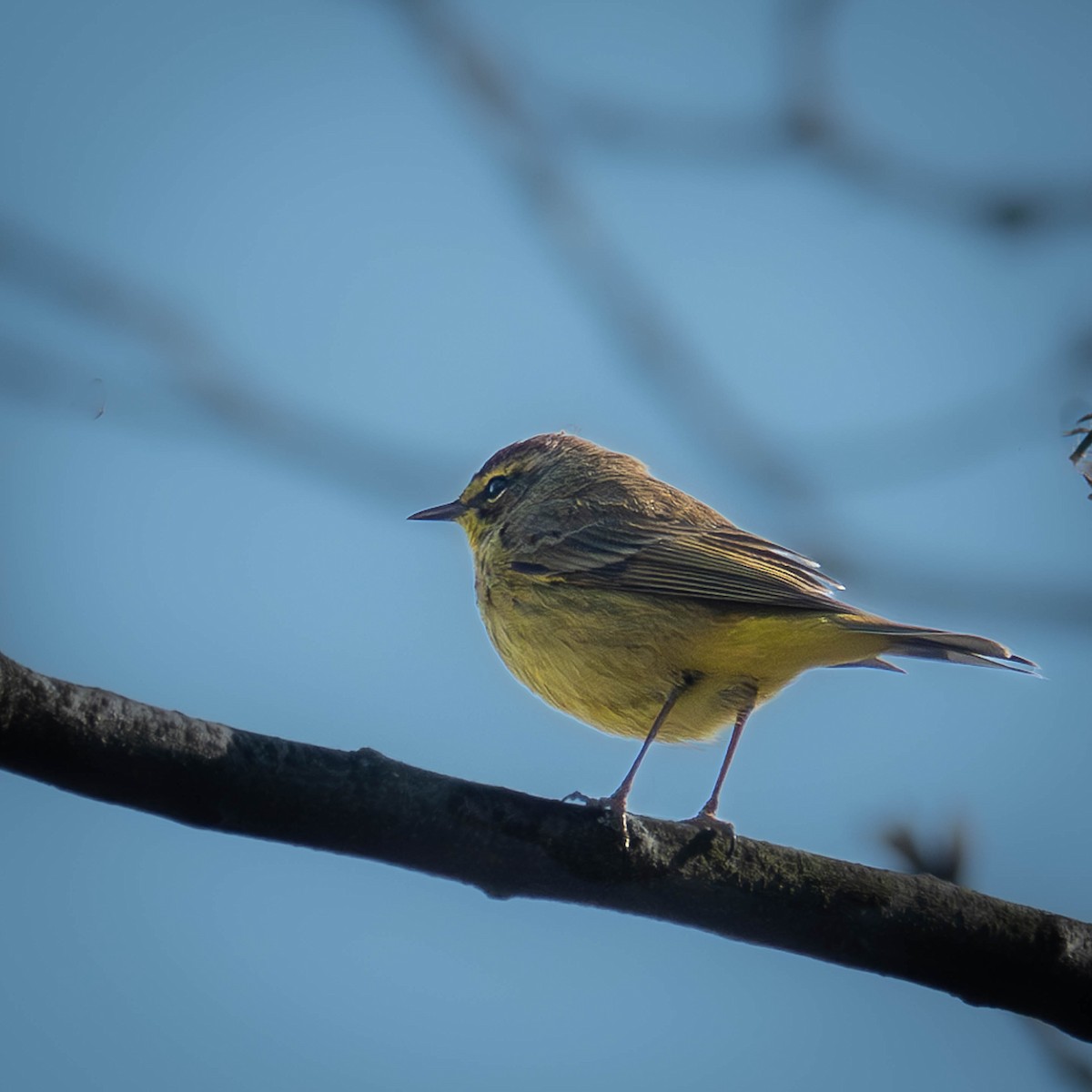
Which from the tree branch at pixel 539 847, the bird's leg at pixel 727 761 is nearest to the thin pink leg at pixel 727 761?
the bird's leg at pixel 727 761

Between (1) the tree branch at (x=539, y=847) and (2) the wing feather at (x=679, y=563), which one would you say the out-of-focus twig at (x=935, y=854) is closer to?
(1) the tree branch at (x=539, y=847)

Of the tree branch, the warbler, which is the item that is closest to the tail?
the warbler

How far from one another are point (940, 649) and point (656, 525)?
177cm

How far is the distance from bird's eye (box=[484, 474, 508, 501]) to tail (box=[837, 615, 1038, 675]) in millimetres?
2624

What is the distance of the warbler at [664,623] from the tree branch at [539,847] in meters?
0.97

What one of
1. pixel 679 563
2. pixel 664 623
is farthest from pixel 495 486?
pixel 664 623

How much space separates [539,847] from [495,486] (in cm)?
399

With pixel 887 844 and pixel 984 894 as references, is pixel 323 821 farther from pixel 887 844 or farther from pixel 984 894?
pixel 984 894

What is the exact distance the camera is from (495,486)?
23.7 ft

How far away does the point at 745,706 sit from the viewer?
18.1 feet

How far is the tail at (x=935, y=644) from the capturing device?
4777 mm

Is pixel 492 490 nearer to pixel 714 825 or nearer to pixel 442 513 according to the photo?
pixel 442 513

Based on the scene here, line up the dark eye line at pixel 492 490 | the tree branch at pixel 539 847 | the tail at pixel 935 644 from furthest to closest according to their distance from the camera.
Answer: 1. the dark eye line at pixel 492 490
2. the tail at pixel 935 644
3. the tree branch at pixel 539 847

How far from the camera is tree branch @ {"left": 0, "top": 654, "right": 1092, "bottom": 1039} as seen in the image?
2.82m
